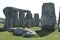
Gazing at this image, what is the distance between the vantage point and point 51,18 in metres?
31.3

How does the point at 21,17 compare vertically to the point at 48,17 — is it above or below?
below

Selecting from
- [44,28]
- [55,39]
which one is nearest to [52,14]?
[44,28]

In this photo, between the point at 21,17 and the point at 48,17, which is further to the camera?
the point at 21,17

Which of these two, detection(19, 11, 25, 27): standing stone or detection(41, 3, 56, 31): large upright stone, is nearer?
detection(41, 3, 56, 31): large upright stone

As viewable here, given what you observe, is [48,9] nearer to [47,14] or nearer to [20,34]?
[47,14]

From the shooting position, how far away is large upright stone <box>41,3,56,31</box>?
1228 inches

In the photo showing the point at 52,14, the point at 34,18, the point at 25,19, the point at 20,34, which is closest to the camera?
the point at 20,34

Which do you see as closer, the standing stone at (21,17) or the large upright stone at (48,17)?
the large upright stone at (48,17)

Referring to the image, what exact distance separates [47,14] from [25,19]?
13831mm

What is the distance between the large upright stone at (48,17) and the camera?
31.2 m

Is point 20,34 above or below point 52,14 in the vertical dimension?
below

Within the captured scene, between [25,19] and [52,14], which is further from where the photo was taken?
[25,19]

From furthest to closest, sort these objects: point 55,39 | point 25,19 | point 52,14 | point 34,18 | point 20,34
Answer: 1. point 34,18
2. point 25,19
3. point 52,14
4. point 20,34
5. point 55,39

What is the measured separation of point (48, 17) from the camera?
3155cm
